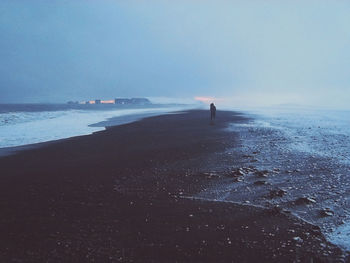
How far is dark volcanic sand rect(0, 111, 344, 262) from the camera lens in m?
3.68

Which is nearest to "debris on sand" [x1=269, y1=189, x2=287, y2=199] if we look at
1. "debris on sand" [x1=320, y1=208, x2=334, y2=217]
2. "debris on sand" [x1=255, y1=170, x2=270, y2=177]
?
"debris on sand" [x1=320, y1=208, x2=334, y2=217]

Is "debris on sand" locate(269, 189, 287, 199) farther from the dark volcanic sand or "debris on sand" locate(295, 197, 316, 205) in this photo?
the dark volcanic sand

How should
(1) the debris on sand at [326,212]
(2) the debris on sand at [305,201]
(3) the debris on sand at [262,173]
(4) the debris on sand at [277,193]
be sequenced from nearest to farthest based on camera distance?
(1) the debris on sand at [326,212], (2) the debris on sand at [305,201], (4) the debris on sand at [277,193], (3) the debris on sand at [262,173]

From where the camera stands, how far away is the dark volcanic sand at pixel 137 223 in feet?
12.1

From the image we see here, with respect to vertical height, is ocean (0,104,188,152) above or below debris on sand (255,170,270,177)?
above

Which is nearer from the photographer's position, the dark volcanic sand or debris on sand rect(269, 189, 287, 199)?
the dark volcanic sand

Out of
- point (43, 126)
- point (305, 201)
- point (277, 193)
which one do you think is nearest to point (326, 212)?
point (305, 201)

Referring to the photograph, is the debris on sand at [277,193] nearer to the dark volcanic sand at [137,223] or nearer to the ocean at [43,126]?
the dark volcanic sand at [137,223]

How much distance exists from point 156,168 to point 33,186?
12.0 feet

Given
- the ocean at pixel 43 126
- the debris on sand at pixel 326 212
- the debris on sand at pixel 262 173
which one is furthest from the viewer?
the ocean at pixel 43 126

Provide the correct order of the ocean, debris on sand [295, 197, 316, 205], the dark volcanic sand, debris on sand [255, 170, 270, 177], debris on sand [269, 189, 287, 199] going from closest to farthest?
1. the dark volcanic sand
2. debris on sand [295, 197, 316, 205]
3. debris on sand [269, 189, 287, 199]
4. debris on sand [255, 170, 270, 177]
5. the ocean

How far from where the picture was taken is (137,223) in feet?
15.2

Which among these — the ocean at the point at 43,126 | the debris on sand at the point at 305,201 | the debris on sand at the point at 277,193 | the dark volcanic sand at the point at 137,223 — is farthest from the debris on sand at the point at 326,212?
the ocean at the point at 43,126

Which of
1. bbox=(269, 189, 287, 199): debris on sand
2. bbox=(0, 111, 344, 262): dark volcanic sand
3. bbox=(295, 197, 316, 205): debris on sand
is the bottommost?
bbox=(0, 111, 344, 262): dark volcanic sand
